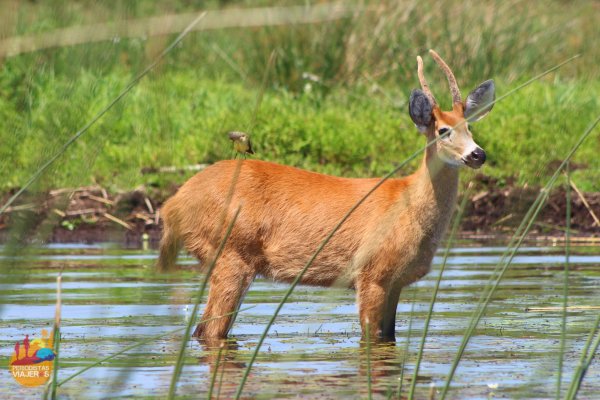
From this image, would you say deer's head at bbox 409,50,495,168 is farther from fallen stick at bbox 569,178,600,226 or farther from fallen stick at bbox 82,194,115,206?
fallen stick at bbox 82,194,115,206

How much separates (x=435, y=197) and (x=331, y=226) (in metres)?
0.70

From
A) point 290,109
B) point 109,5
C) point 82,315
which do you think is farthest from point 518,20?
point 109,5

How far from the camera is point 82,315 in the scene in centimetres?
730

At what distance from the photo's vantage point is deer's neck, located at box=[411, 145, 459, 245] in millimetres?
6887

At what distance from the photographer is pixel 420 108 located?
6.76 metres

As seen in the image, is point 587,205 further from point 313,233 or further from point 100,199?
point 100,199

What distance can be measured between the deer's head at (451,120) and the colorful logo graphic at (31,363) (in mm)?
2641

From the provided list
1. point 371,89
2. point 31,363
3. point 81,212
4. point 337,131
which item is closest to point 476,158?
point 31,363

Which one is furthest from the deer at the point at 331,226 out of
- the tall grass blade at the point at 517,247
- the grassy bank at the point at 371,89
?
the tall grass blade at the point at 517,247

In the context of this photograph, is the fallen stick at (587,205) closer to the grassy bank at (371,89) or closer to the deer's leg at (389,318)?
the grassy bank at (371,89)

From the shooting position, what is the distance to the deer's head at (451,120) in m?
6.57

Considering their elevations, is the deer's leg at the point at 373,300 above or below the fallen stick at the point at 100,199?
above

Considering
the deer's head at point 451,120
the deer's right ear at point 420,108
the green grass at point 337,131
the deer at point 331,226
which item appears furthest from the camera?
the green grass at point 337,131

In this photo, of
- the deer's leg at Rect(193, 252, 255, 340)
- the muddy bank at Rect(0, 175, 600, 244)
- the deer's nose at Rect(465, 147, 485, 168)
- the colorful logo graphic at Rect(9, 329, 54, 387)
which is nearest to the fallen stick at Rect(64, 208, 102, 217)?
the muddy bank at Rect(0, 175, 600, 244)
